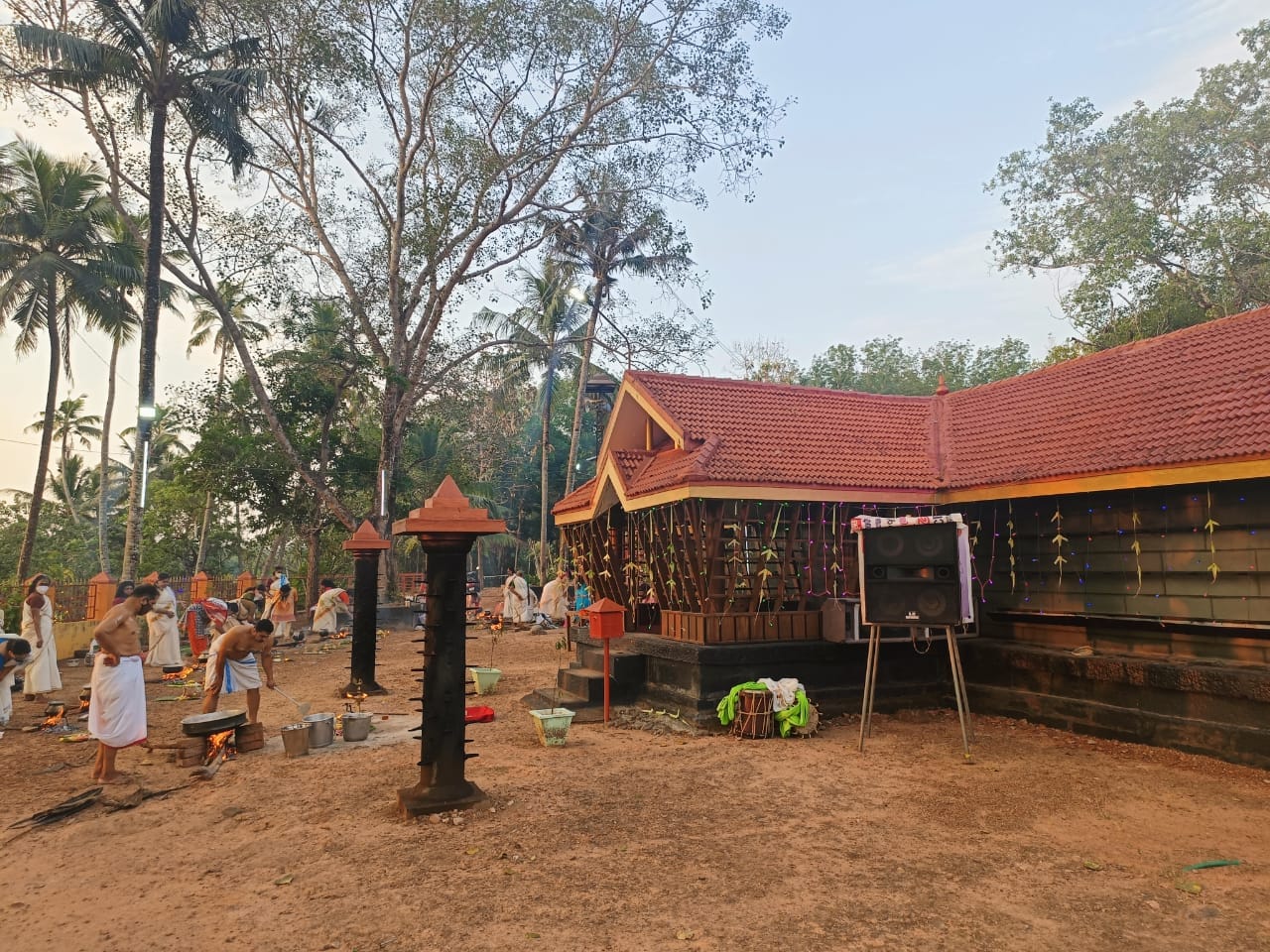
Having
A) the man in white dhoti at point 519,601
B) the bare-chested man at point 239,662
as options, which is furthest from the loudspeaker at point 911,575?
the man in white dhoti at point 519,601

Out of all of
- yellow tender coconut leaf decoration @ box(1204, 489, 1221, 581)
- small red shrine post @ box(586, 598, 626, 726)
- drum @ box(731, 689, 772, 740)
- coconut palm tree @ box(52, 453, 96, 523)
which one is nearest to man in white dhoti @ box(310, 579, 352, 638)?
small red shrine post @ box(586, 598, 626, 726)

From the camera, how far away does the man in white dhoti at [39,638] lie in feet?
35.2

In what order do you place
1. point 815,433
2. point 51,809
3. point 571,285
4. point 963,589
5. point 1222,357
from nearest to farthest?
point 51,809 < point 963,589 < point 1222,357 < point 815,433 < point 571,285

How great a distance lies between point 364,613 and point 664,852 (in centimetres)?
738

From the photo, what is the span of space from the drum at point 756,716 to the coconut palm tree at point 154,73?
42.7 feet

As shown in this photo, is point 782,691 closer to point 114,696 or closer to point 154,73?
point 114,696

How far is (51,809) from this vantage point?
5.97 meters

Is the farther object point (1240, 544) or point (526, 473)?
point (526, 473)

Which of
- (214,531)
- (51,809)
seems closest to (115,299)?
(214,531)

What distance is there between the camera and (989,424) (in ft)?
35.6

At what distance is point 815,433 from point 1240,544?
4900mm

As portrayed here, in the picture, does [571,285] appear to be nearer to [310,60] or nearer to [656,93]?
[656,93]

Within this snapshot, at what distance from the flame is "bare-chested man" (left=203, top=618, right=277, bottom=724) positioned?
18.4 inches

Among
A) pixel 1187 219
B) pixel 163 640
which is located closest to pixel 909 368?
pixel 1187 219
